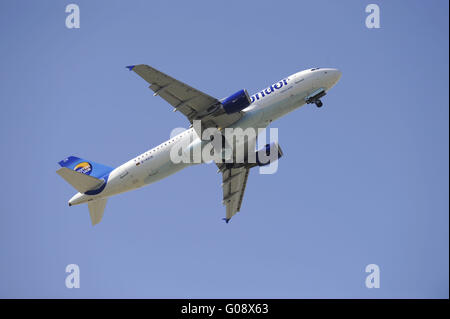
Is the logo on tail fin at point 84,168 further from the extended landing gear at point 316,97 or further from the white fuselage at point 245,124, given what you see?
the extended landing gear at point 316,97

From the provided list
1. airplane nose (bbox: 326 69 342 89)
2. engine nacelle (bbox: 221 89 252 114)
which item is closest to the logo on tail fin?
engine nacelle (bbox: 221 89 252 114)

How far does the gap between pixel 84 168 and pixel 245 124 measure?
656 inches

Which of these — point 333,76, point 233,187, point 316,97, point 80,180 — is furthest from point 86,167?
point 333,76

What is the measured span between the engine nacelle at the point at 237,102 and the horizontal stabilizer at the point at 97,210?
54.0 ft

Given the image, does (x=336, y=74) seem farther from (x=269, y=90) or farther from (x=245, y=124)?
(x=245, y=124)

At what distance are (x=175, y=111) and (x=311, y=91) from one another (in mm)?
12795

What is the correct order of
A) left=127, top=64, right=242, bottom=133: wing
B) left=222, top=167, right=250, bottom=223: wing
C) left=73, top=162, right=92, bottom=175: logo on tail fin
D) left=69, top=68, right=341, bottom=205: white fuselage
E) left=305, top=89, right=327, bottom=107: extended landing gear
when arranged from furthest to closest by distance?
left=222, top=167, right=250, bottom=223: wing → left=73, top=162, right=92, bottom=175: logo on tail fin → left=305, top=89, right=327, bottom=107: extended landing gear → left=69, top=68, right=341, bottom=205: white fuselage → left=127, top=64, right=242, bottom=133: wing

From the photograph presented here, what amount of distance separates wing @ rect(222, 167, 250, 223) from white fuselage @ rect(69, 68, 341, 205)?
30.7 feet

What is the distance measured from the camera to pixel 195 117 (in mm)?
51375

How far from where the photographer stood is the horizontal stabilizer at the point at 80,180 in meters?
52.6

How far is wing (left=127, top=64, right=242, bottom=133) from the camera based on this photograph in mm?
47500

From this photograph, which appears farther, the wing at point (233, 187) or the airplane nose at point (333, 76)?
the wing at point (233, 187)

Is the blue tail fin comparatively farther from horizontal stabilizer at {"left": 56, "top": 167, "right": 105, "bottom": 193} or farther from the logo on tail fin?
horizontal stabilizer at {"left": 56, "top": 167, "right": 105, "bottom": 193}

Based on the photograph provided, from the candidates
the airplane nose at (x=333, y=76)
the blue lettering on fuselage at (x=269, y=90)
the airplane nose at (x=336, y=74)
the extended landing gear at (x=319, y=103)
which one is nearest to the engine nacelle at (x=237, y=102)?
the blue lettering on fuselage at (x=269, y=90)
